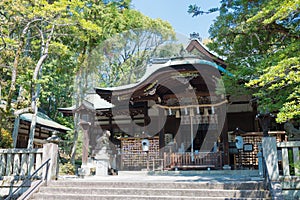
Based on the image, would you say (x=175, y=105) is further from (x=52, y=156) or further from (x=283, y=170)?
(x=283, y=170)

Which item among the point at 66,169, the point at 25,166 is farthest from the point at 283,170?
the point at 66,169

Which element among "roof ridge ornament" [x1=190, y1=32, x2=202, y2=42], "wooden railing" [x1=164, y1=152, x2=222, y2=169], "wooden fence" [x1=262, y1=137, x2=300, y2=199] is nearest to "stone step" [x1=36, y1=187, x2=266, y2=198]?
"wooden fence" [x1=262, y1=137, x2=300, y2=199]

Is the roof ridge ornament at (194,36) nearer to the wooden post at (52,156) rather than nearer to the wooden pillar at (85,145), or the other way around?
the wooden pillar at (85,145)

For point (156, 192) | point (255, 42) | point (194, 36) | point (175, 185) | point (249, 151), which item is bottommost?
point (156, 192)

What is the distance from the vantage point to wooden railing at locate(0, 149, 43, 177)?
628 cm

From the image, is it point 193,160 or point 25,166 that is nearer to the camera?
point 25,166

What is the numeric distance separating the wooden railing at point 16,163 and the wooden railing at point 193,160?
512 centimetres

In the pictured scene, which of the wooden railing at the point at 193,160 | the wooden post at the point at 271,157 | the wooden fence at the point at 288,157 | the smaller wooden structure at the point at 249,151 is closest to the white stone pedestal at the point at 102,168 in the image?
the wooden railing at the point at 193,160

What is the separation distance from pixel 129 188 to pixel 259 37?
4.89 metres

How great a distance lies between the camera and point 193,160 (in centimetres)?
984

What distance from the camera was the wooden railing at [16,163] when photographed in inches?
247

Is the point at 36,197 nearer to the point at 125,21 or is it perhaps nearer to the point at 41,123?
the point at 41,123

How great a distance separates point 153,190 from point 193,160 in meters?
4.68

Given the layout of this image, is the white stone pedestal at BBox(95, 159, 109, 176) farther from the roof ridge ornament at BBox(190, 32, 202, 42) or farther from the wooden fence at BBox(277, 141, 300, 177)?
the roof ridge ornament at BBox(190, 32, 202, 42)
